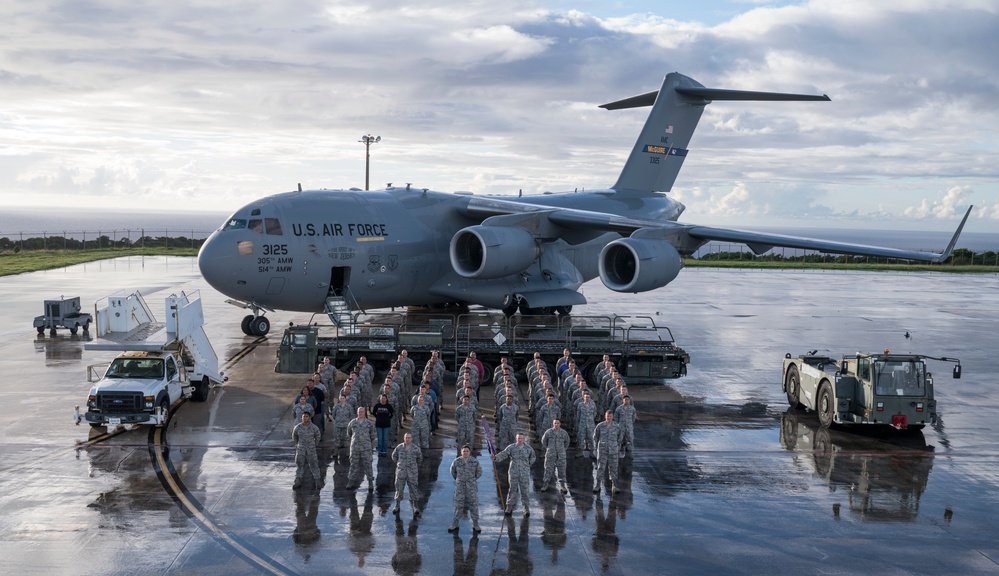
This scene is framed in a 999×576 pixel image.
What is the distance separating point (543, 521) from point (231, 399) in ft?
28.7

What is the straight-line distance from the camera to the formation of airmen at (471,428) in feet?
36.8

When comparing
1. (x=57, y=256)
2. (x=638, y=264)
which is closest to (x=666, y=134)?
(x=638, y=264)

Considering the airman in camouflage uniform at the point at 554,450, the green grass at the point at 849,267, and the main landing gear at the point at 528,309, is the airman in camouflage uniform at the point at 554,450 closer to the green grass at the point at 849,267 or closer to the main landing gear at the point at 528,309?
the main landing gear at the point at 528,309

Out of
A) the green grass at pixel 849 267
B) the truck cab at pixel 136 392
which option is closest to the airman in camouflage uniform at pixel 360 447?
the truck cab at pixel 136 392

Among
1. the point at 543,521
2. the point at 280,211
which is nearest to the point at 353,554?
the point at 543,521

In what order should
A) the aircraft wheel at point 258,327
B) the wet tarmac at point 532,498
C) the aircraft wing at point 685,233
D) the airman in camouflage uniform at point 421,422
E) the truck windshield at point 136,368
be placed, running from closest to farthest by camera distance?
the wet tarmac at point 532,498 → the airman in camouflage uniform at point 421,422 → the truck windshield at point 136,368 → the aircraft wing at point 685,233 → the aircraft wheel at point 258,327

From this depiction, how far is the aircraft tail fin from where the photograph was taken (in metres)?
30.5

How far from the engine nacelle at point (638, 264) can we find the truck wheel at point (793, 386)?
4.43 metres

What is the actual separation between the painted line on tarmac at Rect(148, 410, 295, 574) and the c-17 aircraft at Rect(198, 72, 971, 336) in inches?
288

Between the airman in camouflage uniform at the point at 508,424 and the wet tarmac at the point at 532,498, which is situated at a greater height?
the airman in camouflage uniform at the point at 508,424

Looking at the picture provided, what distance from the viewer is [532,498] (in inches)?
469

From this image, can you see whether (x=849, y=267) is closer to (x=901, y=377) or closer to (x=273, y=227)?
(x=901, y=377)

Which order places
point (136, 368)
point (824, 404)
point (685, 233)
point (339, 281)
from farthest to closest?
point (685, 233) → point (339, 281) → point (824, 404) → point (136, 368)

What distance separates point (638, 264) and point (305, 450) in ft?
36.7
